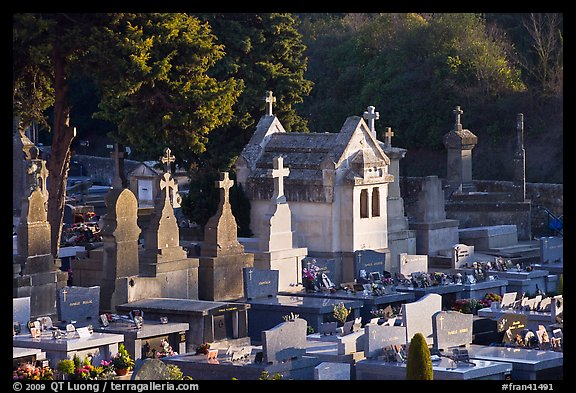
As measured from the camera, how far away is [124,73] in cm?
2641

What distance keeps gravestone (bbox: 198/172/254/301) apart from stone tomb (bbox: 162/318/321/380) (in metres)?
5.23

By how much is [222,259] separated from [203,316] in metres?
3.20

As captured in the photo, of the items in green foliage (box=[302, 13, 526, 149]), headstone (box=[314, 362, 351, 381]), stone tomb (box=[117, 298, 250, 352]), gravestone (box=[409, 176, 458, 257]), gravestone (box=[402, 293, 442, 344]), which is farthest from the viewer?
green foliage (box=[302, 13, 526, 149])

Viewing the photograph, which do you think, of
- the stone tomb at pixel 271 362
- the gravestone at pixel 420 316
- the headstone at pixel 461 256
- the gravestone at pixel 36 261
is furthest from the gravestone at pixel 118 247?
the headstone at pixel 461 256

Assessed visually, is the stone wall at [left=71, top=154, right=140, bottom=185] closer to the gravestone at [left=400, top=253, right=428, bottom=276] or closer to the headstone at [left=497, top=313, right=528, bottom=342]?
the gravestone at [left=400, top=253, right=428, bottom=276]

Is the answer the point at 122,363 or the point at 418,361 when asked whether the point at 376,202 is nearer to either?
the point at 122,363

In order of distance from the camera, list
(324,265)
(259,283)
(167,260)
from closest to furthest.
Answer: (167,260) < (259,283) < (324,265)

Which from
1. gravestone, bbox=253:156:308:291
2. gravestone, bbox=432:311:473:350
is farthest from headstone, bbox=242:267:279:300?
gravestone, bbox=432:311:473:350

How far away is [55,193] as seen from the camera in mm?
27156

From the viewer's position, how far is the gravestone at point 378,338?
19.2 meters

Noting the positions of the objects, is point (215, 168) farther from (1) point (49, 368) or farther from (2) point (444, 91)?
(1) point (49, 368)

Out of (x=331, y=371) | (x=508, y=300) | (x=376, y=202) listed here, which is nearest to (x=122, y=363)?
(x=331, y=371)

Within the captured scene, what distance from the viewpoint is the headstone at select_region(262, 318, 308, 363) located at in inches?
750
